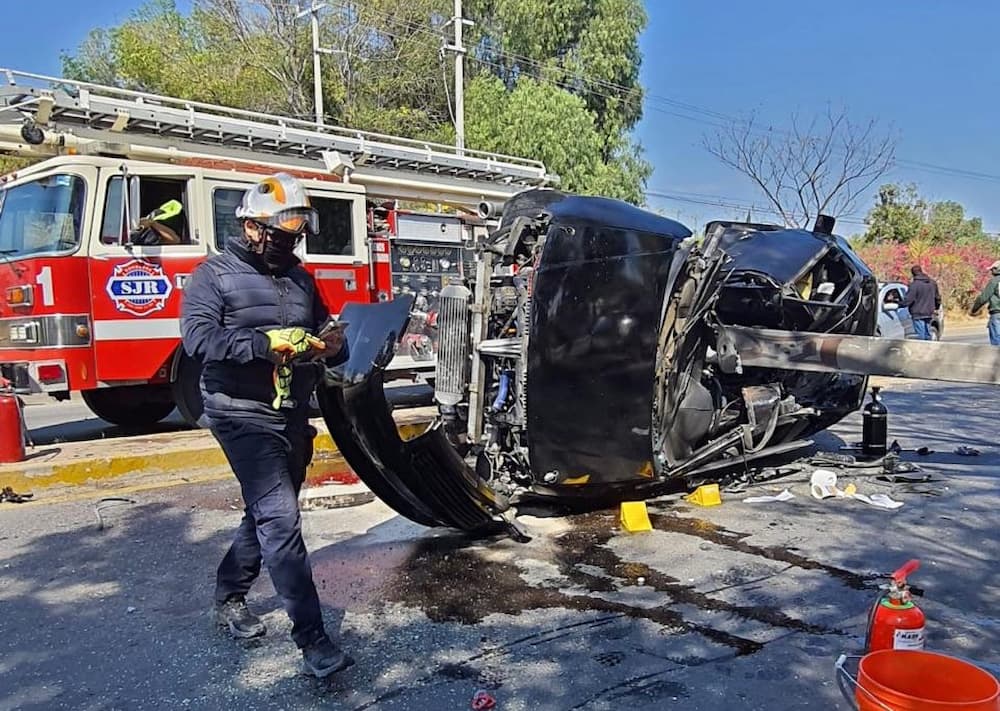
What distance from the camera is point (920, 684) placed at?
7.73ft

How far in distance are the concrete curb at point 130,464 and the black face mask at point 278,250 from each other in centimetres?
263

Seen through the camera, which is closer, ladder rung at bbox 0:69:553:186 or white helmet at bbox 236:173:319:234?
white helmet at bbox 236:173:319:234

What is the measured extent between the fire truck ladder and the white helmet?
4.87m

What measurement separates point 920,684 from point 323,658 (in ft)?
6.61

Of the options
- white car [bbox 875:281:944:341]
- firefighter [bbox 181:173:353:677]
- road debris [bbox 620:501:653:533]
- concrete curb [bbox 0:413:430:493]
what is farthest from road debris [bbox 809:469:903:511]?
white car [bbox 875:281:944:341]

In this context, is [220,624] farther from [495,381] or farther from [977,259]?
[977,259]

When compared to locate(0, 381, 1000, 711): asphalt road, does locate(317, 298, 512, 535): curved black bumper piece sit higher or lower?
higher

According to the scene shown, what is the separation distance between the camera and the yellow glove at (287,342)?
309 cm

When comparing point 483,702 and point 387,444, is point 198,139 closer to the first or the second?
point 387,444

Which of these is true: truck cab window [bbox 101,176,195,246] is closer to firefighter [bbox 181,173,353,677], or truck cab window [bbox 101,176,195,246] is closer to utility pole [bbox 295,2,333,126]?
firefighter [bbox 181,173,353,677]

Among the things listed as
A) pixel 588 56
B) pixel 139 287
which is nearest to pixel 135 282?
pixel 139 287

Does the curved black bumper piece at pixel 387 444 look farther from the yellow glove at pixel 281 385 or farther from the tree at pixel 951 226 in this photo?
the tree at pixel 951 226

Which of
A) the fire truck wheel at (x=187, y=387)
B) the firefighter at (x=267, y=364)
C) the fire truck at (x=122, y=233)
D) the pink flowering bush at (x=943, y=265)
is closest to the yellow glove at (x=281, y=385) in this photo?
the firefighter at (x=267, y=364)

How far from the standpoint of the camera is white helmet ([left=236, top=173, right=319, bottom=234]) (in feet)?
10.6
